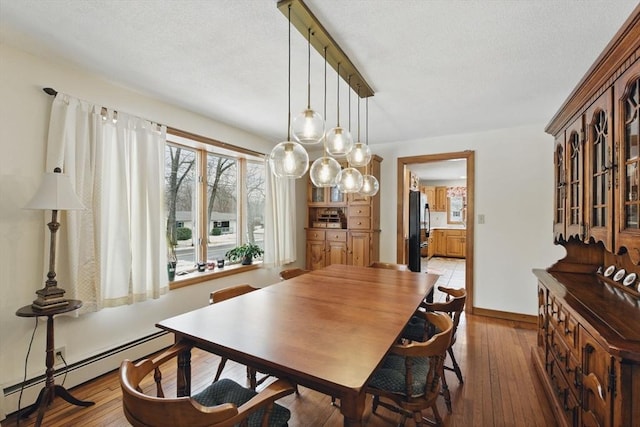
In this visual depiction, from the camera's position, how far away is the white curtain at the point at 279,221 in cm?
400

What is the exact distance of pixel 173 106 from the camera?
114 inches

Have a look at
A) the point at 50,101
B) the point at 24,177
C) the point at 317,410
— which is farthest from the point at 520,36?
the point at 24,177

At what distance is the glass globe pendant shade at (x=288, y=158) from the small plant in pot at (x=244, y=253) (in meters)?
2.21

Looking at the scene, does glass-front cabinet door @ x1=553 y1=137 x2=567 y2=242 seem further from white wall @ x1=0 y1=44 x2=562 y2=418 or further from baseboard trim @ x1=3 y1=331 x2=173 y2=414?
baseboard trim @ x1=3 y1=331 x2=173 y2=414

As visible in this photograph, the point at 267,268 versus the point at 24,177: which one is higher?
the point at 24,177

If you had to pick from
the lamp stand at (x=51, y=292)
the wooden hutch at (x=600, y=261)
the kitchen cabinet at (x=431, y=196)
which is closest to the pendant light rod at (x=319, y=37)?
the wooden hutch at (x=600, y=261)

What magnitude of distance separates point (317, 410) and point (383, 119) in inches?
114

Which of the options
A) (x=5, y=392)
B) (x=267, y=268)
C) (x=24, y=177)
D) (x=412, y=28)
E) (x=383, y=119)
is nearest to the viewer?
(x=412, y=28)

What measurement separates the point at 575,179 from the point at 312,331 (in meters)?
2.23

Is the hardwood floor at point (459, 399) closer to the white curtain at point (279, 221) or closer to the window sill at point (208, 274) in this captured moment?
the window sill at point (208, 274)

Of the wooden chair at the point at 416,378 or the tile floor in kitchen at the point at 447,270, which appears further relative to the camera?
the tile floor in kitchen at the point at 447,270

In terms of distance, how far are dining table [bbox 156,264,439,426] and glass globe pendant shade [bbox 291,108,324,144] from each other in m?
1.06

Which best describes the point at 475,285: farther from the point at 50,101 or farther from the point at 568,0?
the point at 50,101

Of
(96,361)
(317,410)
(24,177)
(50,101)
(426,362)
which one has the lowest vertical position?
(317,410)
